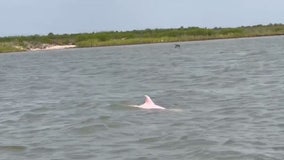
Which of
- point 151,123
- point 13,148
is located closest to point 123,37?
point 151,123

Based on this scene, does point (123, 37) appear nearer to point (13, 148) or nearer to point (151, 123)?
point (151, 123)

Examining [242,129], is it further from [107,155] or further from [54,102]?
[54,102]

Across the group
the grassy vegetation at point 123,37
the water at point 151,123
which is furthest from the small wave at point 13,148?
the grassy vegetation at point 123,37

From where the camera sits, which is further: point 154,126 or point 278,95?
point 278,95

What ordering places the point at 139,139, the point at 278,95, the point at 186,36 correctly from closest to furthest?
the point at 139,139 → the point at 278,95 → the point at 186,36

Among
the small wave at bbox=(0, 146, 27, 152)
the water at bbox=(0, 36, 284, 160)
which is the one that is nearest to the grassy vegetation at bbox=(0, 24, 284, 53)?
the water at bbox=(0, 36, 284, 160)

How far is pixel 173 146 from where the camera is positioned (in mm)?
11320

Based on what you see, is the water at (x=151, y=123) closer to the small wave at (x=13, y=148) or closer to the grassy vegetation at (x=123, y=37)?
the small wave at (x=13, y=148)

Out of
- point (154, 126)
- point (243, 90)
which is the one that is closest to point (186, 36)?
point (243, 90)

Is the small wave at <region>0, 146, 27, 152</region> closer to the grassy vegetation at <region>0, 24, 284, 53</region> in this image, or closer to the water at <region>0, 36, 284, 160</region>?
the water at <region>0, 36, 284, 160</region>

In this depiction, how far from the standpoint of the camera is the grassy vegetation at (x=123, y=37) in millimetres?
106188

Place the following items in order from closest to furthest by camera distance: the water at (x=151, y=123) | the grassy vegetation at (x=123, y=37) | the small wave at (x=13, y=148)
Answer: the water at (x=151, y=123), the small wave at (x=13, y=148), the grassy vegetation at (x=123, y=37)

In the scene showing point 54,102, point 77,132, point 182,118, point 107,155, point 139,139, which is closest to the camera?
point 107,155

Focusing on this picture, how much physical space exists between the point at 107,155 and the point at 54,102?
980 centimetres
